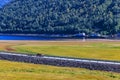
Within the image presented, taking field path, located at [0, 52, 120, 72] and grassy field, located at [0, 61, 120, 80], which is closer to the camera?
grassy field, located at [0, 61, 120, 80]

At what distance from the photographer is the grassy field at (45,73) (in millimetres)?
75125

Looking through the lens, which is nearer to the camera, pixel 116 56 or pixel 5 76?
pixel 5 76

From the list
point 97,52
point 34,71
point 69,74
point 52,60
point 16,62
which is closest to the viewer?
point 69,74

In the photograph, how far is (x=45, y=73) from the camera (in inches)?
3278

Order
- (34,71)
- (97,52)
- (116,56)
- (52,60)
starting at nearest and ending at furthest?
1. (34,71)
2. (52,60)
3. (116,56)
4. (97,52)

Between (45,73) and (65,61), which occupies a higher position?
(65,61)

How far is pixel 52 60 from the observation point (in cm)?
9544

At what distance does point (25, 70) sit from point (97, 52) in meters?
45.8

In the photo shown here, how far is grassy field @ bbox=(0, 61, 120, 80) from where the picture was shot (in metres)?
75.1

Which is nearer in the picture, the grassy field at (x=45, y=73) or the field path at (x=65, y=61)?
the grassy field at (x=45, y=73)

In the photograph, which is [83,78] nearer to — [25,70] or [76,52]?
[25,70]

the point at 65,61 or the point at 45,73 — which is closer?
the point at 45,73

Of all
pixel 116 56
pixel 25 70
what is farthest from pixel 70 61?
pixel 116 56

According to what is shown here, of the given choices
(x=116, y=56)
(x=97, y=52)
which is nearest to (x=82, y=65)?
(x=116, y=56)
